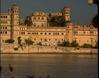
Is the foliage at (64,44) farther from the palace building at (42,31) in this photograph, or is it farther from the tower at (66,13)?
the tower at (66,13)

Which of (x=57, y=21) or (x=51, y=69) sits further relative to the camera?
(x=57, y=21)

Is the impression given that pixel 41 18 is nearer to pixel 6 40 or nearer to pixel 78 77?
pixel 6 40

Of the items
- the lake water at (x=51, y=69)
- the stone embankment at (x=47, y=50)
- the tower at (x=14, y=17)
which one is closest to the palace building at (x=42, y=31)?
the tower at (x=14, y=17)

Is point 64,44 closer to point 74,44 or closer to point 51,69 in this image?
point 74,44

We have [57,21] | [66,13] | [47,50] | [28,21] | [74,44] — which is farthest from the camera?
[28,21]

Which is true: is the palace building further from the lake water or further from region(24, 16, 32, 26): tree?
the lake water

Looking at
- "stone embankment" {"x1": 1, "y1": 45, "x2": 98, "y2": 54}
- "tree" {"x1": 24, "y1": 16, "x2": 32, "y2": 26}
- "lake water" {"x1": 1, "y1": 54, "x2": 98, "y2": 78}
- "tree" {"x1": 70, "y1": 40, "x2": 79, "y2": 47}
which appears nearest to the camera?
"lake water" {"x1": 1, "y1": 54, "x2": 98, "y2": 78}

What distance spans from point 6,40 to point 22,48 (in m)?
7.67

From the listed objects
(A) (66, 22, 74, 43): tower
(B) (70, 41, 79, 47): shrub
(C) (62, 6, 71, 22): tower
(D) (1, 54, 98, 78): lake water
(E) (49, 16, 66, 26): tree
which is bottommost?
(D) (1, 54, 98, 78): lake water

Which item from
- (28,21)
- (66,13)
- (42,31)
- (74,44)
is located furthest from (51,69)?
(28,21)

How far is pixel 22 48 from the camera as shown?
6319 centimetres

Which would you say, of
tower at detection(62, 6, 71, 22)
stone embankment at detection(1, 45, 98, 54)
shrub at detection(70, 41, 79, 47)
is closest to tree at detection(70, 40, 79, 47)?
shrub at detection(70, 41, 79, 47)

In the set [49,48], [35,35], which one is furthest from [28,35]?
[49,48]

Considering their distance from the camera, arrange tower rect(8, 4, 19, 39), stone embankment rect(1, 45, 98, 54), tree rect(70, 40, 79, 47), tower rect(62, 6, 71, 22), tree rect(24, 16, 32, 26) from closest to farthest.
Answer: stone embankment rect(1, 45, 98, 54), tree rect(70, 40, 79, 47), tower rect(8, 4, 19, 39), tree rect(24, 16, 32, 26), tower rect(62, 6, 71, 22)
